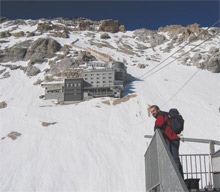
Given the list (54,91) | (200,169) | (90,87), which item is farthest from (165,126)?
(54,91)

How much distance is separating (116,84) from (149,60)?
156 feet

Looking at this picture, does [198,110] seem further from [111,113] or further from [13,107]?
[13,107]

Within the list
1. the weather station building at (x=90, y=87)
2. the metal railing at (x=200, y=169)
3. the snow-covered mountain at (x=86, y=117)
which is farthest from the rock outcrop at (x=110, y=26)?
the metal railing at (x=200, y=169)

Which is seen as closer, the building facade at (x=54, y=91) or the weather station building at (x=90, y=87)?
the weather station building at (x=90, y=87)

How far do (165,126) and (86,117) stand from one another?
4816 centimetres

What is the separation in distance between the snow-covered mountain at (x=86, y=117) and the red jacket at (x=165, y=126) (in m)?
4.77

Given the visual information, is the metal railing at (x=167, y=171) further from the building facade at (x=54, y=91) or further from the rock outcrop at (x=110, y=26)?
Result: the rock outcrop at (x=110, y=26)

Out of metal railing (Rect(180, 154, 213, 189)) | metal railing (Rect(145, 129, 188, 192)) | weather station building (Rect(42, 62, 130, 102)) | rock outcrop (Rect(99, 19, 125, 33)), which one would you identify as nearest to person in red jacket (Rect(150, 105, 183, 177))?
metal railing (Rect(145, 129, 188, 192))

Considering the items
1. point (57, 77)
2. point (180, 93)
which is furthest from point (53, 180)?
point (57, 77)

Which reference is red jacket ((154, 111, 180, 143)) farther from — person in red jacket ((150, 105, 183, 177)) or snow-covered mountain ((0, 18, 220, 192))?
snow-covered mountain ((0, 18, 220, 192))

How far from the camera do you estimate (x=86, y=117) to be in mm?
53406

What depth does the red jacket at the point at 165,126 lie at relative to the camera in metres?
5.90

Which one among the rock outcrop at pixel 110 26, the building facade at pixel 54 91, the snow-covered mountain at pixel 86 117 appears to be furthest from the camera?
the rock outcrop at pixel 110 26

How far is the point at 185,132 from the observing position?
44.9m
